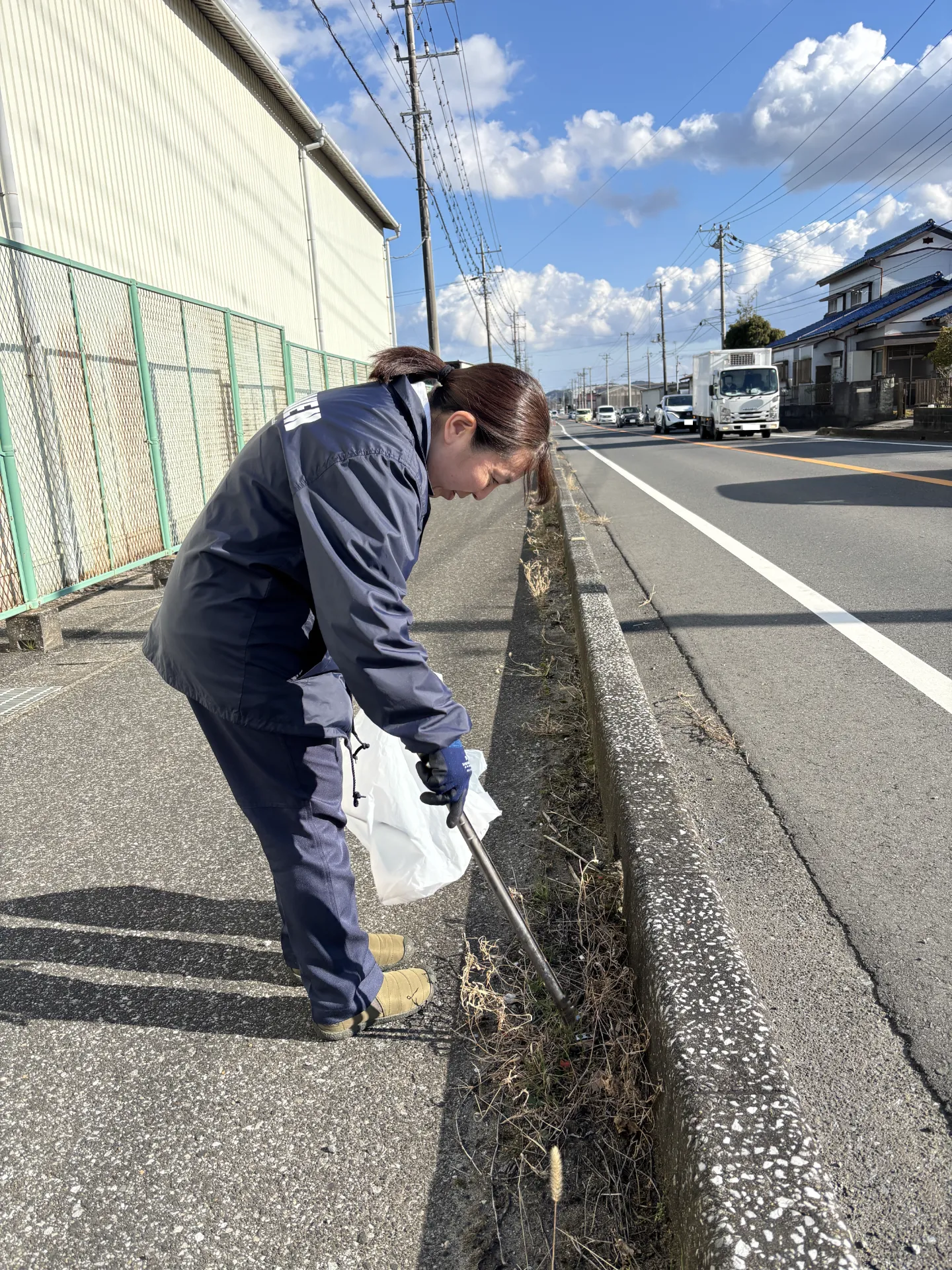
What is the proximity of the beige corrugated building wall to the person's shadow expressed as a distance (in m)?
7.92

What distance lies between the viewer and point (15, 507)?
588cm

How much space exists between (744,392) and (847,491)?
1934 centimetres

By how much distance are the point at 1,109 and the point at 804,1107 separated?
32.1 feet

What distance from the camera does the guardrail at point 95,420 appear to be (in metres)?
6.14

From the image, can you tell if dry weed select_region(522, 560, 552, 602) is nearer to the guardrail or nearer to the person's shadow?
the guardrail

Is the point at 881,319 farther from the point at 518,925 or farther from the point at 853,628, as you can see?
the point at 518,925

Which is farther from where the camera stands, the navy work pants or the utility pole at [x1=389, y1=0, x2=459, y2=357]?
the utility pole at [x1=389, y1=0, x2=459, y2=357]

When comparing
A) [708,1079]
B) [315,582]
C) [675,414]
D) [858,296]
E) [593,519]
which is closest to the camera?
[708,1079]

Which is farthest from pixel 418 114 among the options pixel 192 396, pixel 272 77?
pixel 192 396

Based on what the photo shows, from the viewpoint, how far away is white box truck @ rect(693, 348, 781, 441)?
2973 centimetres

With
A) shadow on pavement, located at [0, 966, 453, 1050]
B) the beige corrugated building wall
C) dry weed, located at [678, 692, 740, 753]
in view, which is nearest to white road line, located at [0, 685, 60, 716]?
shadow on pavement, located at [0, 966, 453, 1050]

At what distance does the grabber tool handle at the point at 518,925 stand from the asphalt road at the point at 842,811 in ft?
1.67

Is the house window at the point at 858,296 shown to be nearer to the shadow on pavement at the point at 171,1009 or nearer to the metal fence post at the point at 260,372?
the metal fence post at the point at 260,372

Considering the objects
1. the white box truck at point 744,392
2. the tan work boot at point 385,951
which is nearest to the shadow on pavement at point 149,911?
the tan work boot at point 385,951
